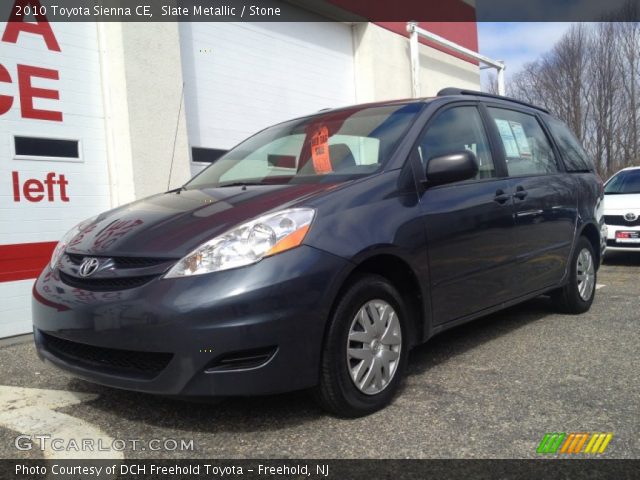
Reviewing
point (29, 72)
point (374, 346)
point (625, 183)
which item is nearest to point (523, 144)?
point (374, 346)

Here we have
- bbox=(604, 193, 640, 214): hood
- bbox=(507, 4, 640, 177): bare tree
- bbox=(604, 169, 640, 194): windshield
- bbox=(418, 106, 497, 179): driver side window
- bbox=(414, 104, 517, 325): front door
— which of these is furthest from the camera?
bbox=(507, 4, 640, 177): bare tree

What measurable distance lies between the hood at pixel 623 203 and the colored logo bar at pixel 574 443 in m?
7.09

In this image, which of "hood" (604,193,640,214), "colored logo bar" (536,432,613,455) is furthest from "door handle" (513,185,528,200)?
"hood" (604,193,640,214)

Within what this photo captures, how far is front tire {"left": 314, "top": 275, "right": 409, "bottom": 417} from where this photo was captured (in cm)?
264

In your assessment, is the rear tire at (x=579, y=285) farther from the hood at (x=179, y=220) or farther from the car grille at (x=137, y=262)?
the car grille at (x=137, y=262)

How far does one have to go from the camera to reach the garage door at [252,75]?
7.46 metres

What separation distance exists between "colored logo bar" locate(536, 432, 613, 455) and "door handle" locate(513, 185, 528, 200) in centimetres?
182

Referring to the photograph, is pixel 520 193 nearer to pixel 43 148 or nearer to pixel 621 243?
pixel 43 148

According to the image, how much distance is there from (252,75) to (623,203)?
5941mm

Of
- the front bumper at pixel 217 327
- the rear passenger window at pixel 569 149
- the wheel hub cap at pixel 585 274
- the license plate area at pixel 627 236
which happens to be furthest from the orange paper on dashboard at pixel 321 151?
the license plate area at pixel 627 236

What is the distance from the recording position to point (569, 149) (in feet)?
16.8

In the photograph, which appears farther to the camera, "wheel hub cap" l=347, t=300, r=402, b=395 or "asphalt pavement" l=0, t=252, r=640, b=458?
"wheel hub cap" l=347, t=300, r=402, b=395

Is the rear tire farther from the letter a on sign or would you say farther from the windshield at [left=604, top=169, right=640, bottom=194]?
the letter a on sign

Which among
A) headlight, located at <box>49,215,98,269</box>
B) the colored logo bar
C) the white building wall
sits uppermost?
the white building wall
